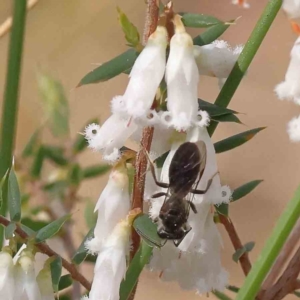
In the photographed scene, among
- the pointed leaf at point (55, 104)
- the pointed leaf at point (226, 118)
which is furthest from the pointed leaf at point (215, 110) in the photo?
the pointed leaf at point (55, 104)

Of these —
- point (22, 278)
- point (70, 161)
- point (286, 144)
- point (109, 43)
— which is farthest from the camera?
point (109, 43)

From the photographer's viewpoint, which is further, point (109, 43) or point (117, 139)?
point (109, 43)

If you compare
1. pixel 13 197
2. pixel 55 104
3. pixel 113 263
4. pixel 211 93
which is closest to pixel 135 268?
pixel 113 263

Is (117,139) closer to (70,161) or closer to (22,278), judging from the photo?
(22,278)

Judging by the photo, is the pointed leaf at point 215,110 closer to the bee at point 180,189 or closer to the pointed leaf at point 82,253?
the bee at point 180,189

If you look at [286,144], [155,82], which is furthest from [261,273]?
[286,144]

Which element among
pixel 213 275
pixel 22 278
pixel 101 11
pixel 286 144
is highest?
pixel 101 11
